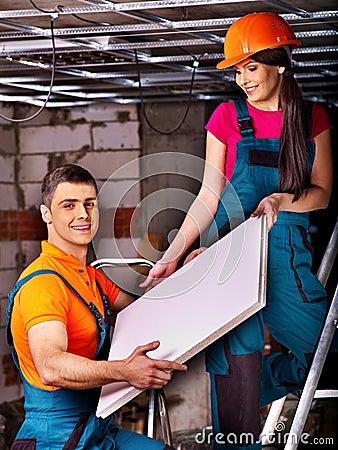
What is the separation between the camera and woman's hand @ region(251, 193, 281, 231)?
8.54 feet

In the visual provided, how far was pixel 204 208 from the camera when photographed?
2.82 m

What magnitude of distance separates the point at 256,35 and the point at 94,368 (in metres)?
1.05

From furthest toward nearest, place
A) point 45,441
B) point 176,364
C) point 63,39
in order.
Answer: point 63,39, point 45,441, point 176,364

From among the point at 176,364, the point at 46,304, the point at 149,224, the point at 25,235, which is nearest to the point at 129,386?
the point at 176,364

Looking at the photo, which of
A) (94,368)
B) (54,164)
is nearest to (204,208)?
(94,368)

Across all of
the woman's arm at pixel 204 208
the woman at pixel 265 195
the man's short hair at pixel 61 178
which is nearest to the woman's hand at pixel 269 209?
the woman at pixel 265 195

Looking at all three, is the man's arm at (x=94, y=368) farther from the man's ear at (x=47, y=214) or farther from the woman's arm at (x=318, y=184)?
the woman's arm at (x=318, y=184)

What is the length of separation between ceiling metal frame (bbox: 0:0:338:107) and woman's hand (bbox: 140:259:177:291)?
76 cm

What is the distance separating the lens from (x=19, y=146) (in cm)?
496

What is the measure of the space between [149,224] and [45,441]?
243 cm

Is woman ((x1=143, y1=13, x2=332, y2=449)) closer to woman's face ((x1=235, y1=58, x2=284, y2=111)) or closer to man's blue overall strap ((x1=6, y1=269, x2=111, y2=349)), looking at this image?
woman's face ((x1=235, y1=58, x2=284, y2=111))

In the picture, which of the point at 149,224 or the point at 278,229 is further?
the point at 149,224

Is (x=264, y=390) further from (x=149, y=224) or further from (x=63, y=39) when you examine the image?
(x=149, y=224)

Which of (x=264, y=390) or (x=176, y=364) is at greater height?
(x=176, y=364)
